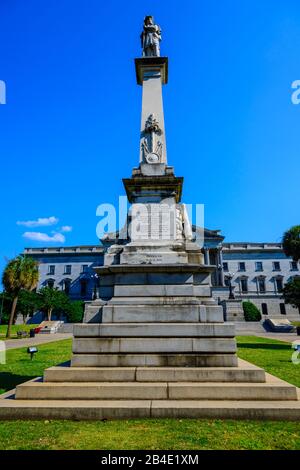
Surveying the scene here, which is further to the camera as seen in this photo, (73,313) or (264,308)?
(264,308)

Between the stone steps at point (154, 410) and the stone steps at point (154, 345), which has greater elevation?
the stone steps at point (154, 345)

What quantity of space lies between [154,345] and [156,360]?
29 centimetres

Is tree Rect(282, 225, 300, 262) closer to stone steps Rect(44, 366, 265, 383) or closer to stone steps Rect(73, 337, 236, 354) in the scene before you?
stone steps Rect(73, 337, 236, 354)

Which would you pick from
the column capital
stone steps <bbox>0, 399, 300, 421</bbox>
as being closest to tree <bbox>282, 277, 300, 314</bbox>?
the column capital

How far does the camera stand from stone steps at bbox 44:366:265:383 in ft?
18.6

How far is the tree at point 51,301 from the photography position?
52250 mm

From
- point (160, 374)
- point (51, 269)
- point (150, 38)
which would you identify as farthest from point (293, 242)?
point (51, 269)

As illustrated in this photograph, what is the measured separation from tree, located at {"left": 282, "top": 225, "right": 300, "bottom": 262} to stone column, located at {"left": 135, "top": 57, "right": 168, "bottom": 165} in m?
23.2

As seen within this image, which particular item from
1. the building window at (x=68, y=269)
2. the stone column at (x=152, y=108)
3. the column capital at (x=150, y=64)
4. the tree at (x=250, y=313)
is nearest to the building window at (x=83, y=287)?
the building window at (x=68, y=269)

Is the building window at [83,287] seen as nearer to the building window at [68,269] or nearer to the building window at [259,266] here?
the building window at [68,269]

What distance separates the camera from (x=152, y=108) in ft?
30.7

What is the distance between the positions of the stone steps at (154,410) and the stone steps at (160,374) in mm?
570

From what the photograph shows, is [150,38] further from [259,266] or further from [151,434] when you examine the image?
[259,266]
